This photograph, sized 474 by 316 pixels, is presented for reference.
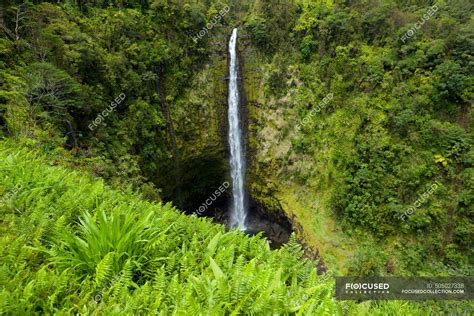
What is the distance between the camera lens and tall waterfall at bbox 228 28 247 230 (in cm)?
1928

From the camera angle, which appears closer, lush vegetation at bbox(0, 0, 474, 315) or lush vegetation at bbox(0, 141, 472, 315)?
lush vegetation at bbox(0, 141, 472, 315)

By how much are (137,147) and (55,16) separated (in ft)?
22.2

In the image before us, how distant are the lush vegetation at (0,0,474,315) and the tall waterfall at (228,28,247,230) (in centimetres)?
73

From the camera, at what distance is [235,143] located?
1936cm

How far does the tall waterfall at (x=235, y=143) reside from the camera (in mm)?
19281

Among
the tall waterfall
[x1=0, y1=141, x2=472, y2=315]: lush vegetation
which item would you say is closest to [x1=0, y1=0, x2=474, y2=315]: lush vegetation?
[x1=0, y1=141, x2=472, y2=315]: lush vegetation

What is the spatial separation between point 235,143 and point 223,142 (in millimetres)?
877

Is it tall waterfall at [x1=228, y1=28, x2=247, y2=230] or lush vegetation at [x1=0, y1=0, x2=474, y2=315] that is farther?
tall waterfall at [x1=228, y1=28, x2=247, y2=230]

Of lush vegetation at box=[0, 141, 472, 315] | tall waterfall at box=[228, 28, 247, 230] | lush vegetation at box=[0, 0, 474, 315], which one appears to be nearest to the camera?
lush vegetation at box=[0, 141, 472, 315]

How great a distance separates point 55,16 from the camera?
11.5 m

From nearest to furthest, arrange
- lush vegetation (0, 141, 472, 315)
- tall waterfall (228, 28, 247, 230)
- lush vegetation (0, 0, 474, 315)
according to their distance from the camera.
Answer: lush vegetation (0, 141, 472, 315), lush vegetation (0, 0, 474, 315), tall waterfall (228, 28, 247, 230)

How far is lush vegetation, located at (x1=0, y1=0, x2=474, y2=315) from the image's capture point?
2.28 metres

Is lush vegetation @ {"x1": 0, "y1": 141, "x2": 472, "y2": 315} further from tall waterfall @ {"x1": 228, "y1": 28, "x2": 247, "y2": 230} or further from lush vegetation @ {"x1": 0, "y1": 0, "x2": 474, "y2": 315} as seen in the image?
tall waterfall @ {"x1": 228, "y1": 28, "x2": 247, "y2": 230}

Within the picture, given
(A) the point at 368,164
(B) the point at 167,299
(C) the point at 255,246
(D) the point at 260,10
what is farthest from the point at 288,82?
(B) the point at 167,299
